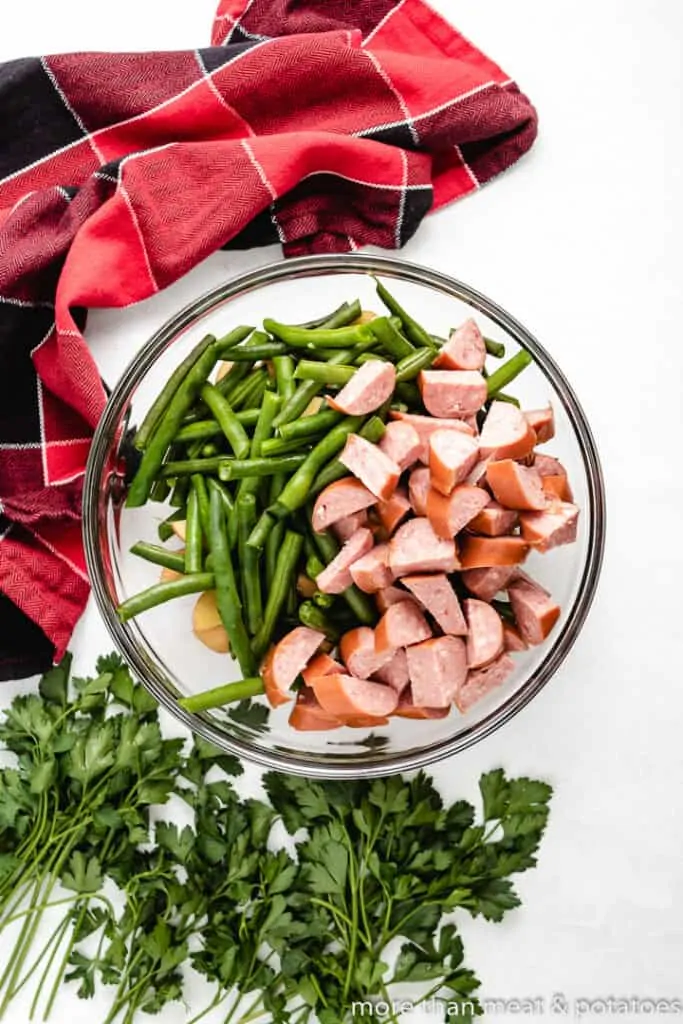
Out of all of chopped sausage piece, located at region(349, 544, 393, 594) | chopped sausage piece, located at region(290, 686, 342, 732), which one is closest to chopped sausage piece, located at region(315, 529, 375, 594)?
chopped sausage piece, located at region(349, 544, 393, 594)

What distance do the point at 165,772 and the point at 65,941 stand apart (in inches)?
17.9

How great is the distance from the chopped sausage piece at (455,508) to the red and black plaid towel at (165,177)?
70cm

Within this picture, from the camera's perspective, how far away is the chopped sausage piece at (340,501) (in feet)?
5.28

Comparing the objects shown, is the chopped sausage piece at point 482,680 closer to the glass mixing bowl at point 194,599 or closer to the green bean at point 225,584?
the glass mixing bowl at point 194,599

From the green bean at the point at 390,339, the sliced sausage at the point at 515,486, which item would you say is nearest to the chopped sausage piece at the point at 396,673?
the sliced sausage at the point at 515,486

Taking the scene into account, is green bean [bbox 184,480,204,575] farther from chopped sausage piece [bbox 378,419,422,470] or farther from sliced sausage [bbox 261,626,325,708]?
chopped sausage piece [bbox 378,419,422,470]

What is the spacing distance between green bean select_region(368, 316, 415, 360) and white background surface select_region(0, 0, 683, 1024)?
419 mm

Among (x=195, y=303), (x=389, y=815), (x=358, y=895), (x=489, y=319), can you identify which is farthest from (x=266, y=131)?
(x=358, y=895)

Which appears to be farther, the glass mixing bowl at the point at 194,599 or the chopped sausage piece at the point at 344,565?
the glass mixing bowl at the point at 194,599

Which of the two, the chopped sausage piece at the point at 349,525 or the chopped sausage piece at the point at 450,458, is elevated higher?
the chopped sausage piece at the point at 450,458

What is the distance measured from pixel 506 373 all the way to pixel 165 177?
0.82 metres

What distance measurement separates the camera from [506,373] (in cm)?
174

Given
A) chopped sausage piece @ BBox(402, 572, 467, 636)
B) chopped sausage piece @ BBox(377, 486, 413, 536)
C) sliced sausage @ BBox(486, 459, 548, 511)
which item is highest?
sliced sausage @ BBox(486, 459, 548, 511)

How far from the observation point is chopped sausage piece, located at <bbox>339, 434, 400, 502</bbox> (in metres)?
1.56
